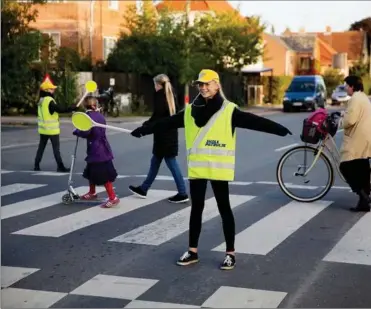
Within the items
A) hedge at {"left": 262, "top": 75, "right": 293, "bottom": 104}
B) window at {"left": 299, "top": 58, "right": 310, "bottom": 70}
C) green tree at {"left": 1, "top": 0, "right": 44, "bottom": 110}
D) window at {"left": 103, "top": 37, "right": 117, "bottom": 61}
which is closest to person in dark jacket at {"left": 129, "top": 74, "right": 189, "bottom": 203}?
green tree at {"left": 1, "top": 0, "right": 44, "bottom": 110}

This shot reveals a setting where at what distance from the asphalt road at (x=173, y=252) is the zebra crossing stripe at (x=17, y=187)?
0.05 feet

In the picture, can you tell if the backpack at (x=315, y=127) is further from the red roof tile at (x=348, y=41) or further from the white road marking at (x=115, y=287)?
the red roof tile at (x=348, y=41)

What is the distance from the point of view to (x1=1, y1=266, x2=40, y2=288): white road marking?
5.86 meters

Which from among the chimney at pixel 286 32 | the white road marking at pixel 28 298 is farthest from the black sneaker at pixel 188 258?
the chimney at pixel 286 32

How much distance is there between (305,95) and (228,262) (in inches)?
1433

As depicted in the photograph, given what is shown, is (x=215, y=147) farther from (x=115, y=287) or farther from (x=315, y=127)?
(x=315, y=127)

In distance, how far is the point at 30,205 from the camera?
9.59 metres

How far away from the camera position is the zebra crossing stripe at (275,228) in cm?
710

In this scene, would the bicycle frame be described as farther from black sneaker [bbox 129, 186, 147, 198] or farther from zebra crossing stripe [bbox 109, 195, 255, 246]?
black sneaker [bbox 129, 186, 147, 198]

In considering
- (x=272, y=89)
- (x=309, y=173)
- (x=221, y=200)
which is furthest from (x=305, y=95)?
(x=221, y=200)

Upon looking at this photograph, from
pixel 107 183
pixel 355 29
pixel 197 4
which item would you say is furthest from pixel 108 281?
pixel 355 29

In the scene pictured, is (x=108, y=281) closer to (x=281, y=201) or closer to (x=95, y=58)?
(x=281, y=201)

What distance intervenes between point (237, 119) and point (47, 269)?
84.8 inches

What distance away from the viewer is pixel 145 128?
673 centimetres
